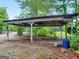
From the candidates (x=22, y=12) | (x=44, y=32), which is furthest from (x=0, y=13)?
(x=44, y=32)

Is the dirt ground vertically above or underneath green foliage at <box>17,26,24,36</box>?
underneath

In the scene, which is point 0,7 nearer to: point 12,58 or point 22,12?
point 22,12

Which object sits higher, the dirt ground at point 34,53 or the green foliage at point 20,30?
the green foliage at point 20,30

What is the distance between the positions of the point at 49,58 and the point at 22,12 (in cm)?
2069

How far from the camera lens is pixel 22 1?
2811 cm

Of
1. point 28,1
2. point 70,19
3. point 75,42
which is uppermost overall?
point 28,1

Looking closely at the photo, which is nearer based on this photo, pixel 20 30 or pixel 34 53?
pixel 34 53

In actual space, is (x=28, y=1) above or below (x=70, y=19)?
above

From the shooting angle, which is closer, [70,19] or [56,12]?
[70,19]

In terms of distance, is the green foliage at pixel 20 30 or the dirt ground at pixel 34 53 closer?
the dirt ground at pixel 34 53

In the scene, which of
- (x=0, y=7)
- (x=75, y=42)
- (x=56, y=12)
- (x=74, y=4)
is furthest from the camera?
(x=0, y=7)

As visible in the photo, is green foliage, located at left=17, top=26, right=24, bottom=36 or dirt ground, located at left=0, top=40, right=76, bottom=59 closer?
dirt ground, located at left=0, top=40, right=76, bottom=59

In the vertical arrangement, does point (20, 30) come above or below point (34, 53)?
above

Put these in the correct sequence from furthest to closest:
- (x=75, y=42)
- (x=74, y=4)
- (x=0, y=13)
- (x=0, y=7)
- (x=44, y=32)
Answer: (x=0, y=7) → (x=0, y=13) → (x=44, y=32) → (x=74, y=4) → (x=75, y=42)
